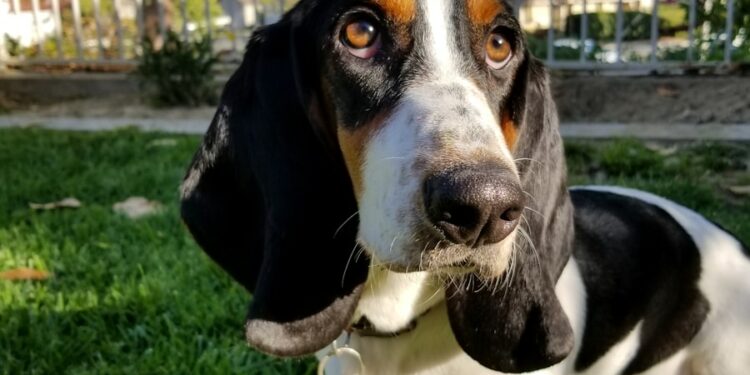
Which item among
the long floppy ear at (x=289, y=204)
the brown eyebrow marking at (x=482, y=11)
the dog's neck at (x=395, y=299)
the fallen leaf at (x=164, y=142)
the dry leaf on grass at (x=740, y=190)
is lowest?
the dry leaf on grass at (x=740, y=190)

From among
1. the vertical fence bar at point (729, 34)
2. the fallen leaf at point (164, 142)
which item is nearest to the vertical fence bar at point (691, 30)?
the vertical fence bar at point (729, 34)

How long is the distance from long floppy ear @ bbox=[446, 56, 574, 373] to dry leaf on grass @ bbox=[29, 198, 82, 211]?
3447 millimetres

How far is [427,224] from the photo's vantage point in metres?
1.81

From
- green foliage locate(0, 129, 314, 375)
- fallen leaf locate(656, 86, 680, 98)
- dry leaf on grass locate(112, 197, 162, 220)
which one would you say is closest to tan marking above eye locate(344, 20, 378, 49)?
green foliage locate(0, 129, 314, 375)

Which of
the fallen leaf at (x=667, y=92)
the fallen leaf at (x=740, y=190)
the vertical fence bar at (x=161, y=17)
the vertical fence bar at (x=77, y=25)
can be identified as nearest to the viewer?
the fallen leaf at (x=740, y=190)

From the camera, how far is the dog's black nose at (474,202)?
1682 millimetres

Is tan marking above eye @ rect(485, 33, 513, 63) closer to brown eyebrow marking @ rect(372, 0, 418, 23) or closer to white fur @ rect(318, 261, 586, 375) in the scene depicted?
brown eyebrow marking @ rect(372, 0, 418, 23)

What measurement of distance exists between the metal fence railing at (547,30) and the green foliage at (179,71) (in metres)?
0.42

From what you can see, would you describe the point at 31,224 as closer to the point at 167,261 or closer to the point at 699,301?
the point at 167,261

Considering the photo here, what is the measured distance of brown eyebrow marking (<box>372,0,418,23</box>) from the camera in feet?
7.07

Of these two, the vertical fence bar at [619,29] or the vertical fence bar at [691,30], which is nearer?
the vertical fence bar at [691,30]

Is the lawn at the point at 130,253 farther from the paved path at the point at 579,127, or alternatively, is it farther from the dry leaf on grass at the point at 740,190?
the paved path at the point at 579,127

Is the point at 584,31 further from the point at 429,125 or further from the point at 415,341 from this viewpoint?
the point at 429,125

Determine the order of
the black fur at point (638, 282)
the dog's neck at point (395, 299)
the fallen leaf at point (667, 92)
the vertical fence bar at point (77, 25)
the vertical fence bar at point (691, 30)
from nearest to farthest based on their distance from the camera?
the dog's neck at point (395, 299)
the black fur at point (638, 282)
the vertical fence bar at point (691, 30)
the fallen leaf at point (667, 92)
the vertical fence bar at point (77, 25)
